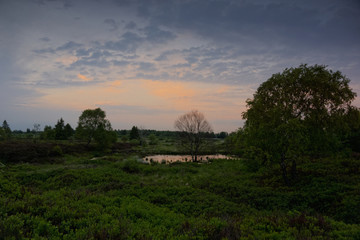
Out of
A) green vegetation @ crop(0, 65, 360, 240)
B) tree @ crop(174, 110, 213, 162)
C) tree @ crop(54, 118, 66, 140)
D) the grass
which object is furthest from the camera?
tree @ crop(54, 118, 66, 140)

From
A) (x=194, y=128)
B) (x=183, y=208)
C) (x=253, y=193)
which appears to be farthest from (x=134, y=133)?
(x=183, y=208)

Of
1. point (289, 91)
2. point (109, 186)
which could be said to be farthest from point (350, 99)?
point (109, 186)

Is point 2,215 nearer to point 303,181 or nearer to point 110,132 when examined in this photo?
point 303,181

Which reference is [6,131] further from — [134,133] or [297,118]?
[297,118]

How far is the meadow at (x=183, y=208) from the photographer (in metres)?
5.98

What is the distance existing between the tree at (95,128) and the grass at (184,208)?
102 feet

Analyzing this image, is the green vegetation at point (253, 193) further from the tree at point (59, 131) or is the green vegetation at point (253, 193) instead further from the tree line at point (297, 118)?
the tree at point (59, 131)

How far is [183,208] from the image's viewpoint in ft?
36.6

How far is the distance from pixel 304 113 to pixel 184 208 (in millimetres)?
13017

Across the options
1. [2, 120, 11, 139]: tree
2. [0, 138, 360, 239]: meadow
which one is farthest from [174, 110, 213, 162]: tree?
[2, 120, 11, 139]: tree

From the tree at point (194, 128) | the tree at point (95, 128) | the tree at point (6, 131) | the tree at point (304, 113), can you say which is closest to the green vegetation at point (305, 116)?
the tree at point (304, 113)

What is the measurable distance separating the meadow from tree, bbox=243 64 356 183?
2976 millimetres

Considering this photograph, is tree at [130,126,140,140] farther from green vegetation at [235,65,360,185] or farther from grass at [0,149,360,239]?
green vegetation at [235,65,360,185]

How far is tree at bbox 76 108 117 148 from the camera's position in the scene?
167 ft
